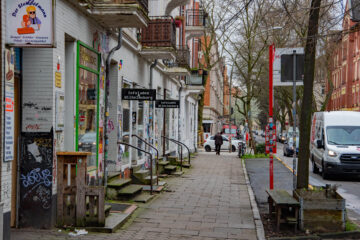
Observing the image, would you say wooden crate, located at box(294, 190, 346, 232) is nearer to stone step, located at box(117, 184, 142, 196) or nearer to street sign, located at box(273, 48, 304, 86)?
street sign, located at box(273, 48, 304, 86)

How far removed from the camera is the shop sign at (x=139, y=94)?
12.3m

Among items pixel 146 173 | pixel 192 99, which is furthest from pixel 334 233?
pixel 192 99

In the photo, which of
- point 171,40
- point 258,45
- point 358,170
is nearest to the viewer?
point 171,40

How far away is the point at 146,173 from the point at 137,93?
265 centimetres

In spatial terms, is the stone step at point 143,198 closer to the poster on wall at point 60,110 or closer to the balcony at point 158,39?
the poster on wall at point 60,110

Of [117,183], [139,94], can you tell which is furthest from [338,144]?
[117,183]

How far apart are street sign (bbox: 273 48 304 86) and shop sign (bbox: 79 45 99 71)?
3867 millimetres

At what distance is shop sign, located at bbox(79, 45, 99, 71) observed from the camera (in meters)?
9.68

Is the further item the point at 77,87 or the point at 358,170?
the point at 358,170

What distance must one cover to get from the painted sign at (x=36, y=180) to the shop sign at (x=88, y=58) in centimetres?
243

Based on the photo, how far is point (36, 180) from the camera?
7.72 metres

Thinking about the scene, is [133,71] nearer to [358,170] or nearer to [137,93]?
[137,93]

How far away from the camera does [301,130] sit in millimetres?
9086

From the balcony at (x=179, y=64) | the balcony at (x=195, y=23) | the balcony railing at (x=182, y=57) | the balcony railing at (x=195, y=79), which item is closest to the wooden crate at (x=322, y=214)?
the balcony at (x=179, y=64)
